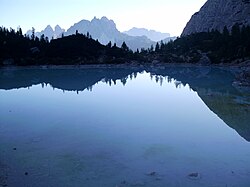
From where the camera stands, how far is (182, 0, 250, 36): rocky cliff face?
141 metres

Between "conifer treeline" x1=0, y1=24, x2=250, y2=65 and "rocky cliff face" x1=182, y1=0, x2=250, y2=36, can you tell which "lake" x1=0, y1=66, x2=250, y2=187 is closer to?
"conifer treeline" x1=0, y1=24, x2=250, y2=65

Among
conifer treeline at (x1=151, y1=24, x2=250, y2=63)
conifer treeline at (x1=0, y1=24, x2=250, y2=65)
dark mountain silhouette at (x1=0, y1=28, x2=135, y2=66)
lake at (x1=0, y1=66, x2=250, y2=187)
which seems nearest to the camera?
lake at (x1=0, y1=66, x2=250, y2=187)

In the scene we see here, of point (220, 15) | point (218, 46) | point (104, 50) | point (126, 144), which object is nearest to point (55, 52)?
point (104, 50)

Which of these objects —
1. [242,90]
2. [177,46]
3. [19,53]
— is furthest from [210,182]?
[177,46]

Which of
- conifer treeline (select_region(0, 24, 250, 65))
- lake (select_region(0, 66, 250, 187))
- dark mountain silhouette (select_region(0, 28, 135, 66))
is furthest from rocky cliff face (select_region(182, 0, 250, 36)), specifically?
lake (select_region(0, 66, 250, 187))

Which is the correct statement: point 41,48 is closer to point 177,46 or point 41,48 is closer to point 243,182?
point 177,46

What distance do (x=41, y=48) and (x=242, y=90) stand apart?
76.4 meters

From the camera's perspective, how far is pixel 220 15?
15475cm

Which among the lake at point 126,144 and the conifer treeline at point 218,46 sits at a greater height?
the conifer treeline at point 218,46

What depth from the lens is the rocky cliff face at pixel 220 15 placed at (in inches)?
5559

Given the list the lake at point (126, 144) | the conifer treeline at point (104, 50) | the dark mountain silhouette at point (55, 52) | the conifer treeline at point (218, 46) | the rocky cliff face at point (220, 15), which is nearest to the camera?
the lake at point (126, 144)

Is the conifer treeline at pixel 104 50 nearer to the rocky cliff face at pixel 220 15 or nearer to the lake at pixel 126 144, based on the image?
the rocky cliff face at pixel 220 15

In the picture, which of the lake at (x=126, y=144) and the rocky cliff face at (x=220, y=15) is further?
the rocky cliff face at (x=220, y=15)

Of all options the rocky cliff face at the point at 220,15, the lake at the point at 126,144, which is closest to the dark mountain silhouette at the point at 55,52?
the lake at the point at 126,144
